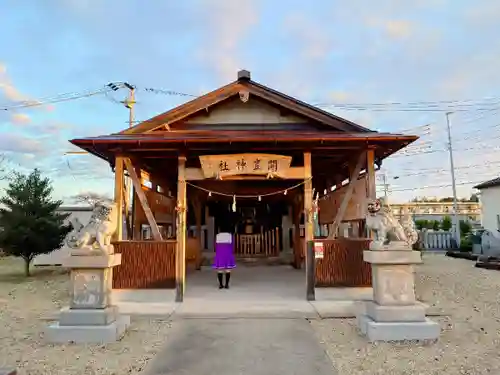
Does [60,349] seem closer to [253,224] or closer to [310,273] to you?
[310,273]

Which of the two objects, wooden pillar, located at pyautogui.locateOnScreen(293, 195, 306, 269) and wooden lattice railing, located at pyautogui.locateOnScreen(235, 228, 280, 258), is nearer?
wooden pillar, located at pyautogui.locateOnScreen(293, 195, 306, 269)

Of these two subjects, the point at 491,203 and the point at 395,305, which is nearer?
the point at 395,305

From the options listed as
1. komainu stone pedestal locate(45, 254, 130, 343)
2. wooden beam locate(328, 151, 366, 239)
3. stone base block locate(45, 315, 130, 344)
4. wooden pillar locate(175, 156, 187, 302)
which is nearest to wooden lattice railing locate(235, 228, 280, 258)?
wooden beam locate(328, 151, 366, 239)

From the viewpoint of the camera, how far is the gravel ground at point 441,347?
14.2 ft

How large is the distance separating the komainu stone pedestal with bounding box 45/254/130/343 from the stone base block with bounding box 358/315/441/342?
3.75 meters

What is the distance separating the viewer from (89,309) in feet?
18.1

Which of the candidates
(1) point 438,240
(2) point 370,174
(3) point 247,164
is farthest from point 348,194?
(1) point 438,240

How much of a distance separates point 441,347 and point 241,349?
270 centimetres

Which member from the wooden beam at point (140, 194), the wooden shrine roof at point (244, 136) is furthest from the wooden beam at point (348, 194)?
the wooden beam at point (140, 194)

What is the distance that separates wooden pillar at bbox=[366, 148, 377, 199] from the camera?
27.7 ft

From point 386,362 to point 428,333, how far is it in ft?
3.86

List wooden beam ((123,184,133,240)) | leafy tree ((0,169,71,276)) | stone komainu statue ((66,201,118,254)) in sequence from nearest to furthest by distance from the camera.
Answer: stone komainu statue ((66,201,118,254)) → wooden beam ((123,184,133,240)) → leafy tree ((0,169,71,276))

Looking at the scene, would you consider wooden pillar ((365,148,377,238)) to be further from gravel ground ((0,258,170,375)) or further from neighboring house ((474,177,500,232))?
neighboring house ((474,177,500,232))

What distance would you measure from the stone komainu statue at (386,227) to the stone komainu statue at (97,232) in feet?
13.7
